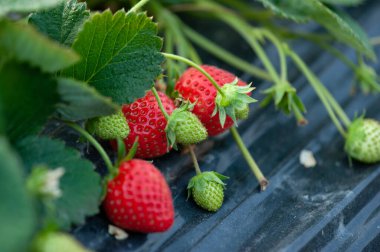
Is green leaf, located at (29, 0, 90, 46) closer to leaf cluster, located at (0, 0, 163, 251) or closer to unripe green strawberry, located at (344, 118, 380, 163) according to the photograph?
leaf cluster, located at (0, 0, 163, 251)

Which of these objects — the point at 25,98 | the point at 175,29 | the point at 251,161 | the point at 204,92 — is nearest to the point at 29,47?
the point at 25,98

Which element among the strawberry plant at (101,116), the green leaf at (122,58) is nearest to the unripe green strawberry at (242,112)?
the strawberry plant at (101,116)

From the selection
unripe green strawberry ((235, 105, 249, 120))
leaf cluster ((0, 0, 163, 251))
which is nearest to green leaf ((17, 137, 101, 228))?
leaf cluster ((0, 0, 163, 251))

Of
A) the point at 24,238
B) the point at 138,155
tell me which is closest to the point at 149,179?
the point at 138,155

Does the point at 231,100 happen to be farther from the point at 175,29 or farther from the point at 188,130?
the point at 175,29

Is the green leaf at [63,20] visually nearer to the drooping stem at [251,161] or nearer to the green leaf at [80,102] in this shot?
the green leaf at [80,102]

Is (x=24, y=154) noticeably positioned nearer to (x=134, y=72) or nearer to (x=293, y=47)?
(x=134, y=72)
